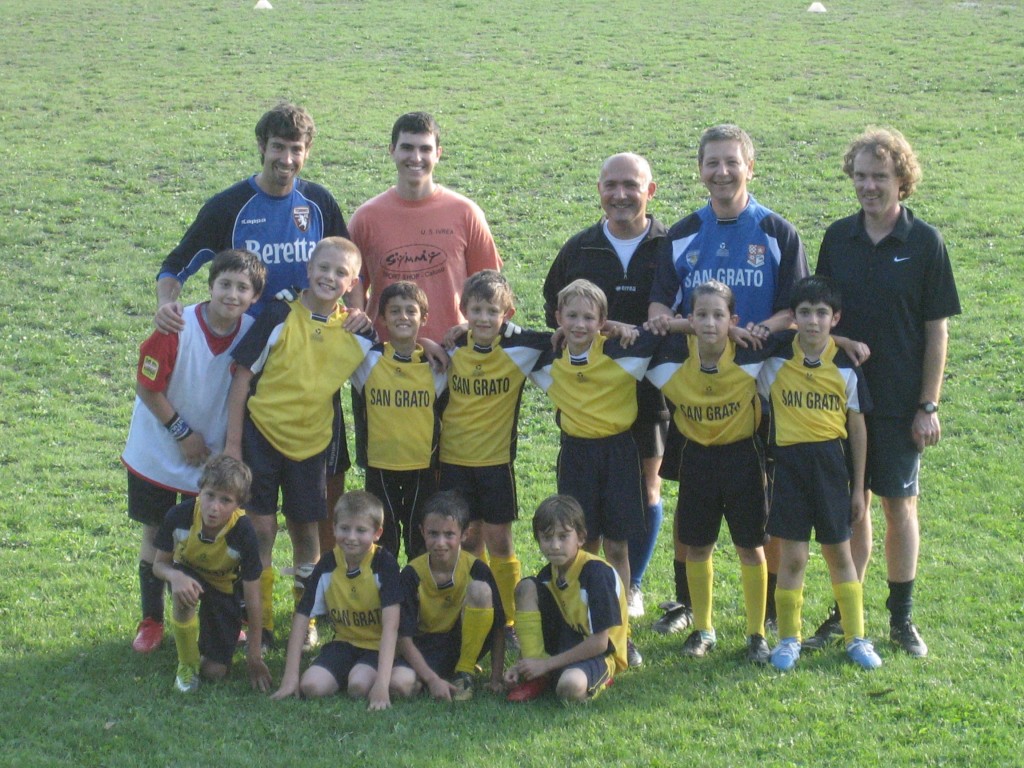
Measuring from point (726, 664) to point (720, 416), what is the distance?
3.62 feet

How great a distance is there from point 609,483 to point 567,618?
65 cm

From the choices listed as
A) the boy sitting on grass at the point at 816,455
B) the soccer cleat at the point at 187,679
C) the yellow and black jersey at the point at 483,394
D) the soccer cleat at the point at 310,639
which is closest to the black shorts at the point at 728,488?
the boy sitting on grass at the point at 816,455

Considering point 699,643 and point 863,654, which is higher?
point 863,654

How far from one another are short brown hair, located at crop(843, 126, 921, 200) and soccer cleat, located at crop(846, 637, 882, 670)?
199 cm

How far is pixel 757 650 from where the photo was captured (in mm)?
5539

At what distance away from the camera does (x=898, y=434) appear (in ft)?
18.1

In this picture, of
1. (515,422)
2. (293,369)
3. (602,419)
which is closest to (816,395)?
(602,419)

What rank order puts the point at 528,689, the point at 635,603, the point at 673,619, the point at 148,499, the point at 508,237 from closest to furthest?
the point at 528,689 < the point at 148,499 < the point at 673,619 < the point at 635,603 < the point at 508,237

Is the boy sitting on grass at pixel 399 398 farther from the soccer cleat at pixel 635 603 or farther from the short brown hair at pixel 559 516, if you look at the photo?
the soccer cleat at pixel 635 603

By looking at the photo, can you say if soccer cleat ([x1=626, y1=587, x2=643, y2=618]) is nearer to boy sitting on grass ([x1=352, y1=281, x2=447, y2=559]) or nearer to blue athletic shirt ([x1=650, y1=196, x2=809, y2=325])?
boy sitting on grass ([x1=352, y1=281, x2=447, y2=559])

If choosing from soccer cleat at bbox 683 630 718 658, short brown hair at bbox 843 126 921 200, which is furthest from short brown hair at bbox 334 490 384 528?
short brown hair at bbox 843 126 921 200

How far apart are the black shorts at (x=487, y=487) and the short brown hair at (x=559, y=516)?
465mm

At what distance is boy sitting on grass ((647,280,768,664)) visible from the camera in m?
5.48

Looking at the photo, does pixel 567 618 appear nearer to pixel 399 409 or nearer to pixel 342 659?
pixel 342 659
